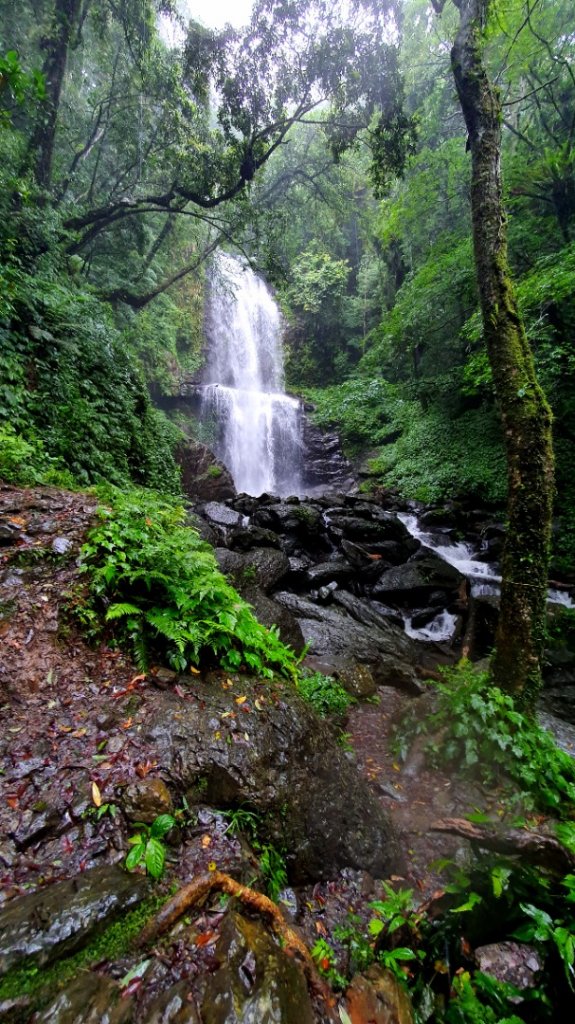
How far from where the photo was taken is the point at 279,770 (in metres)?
2.60

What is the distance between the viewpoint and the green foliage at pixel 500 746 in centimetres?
312

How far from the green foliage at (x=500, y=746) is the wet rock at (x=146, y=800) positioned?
2.62m

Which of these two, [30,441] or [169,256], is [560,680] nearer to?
[30,441]

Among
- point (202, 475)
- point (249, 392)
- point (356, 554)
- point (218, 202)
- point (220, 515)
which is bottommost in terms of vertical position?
point (356, 554)

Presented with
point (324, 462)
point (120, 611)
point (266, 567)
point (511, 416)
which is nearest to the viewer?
point (120, 611)

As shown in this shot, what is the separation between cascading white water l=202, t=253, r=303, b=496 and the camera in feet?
67.5

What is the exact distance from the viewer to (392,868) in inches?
107

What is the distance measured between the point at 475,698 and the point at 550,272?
10257mm

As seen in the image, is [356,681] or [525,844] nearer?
[525,844]

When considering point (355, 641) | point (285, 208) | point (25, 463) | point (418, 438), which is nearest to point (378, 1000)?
point (355, 641)

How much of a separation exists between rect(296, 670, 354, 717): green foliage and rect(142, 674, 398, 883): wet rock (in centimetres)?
145

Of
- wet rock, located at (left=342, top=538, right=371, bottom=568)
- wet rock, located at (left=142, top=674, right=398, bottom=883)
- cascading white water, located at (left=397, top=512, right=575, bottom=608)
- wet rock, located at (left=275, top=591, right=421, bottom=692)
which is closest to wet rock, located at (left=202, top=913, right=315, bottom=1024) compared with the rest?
wet rock, located at (left=142, top=674, right=398, bottom=883)

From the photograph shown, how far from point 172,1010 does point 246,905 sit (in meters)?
0.47

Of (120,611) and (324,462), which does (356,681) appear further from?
(324,462)
